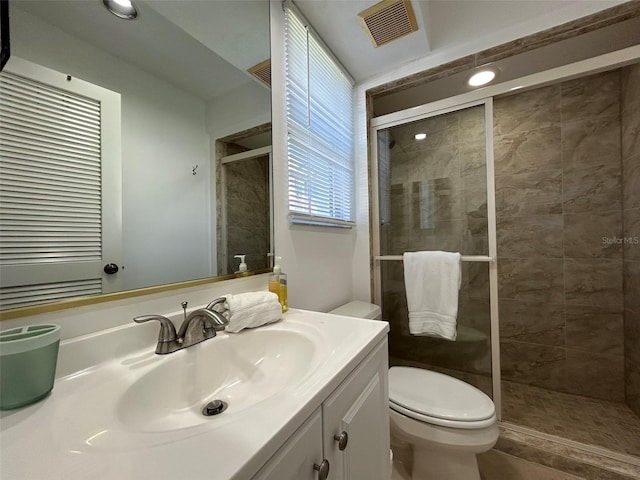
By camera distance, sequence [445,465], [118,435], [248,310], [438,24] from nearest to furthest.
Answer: [118,435] < [248,310] < [445,465] < [438,24]

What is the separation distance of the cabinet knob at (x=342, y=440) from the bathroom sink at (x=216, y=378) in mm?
139

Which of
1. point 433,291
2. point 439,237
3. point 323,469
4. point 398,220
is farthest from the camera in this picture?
point 398,220

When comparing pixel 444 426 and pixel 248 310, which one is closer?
pixel 248 310

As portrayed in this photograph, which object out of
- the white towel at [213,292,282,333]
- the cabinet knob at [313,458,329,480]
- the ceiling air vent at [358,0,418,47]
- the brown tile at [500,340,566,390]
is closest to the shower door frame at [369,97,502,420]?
the ceiling air vent at [358,0,418,47]

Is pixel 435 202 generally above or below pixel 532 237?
above

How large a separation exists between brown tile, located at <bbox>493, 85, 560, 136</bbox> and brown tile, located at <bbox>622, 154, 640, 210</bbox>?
1.58ft

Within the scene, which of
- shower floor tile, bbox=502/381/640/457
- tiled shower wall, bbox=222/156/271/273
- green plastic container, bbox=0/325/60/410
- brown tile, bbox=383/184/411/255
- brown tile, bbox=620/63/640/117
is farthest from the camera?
brown tile, bbox=383/184/411/255

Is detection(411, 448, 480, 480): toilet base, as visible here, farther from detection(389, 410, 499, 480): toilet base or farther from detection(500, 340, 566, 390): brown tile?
detection(500, 340, 566, 390): brown tile

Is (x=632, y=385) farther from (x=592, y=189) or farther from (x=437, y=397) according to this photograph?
(x=437, y=397)

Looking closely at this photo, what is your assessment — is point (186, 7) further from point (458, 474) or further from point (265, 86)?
point (458, 474)

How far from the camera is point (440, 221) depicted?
5.41 ft

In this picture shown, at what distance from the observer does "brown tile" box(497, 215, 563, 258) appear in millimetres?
1808

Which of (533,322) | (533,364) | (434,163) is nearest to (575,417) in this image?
(533,364)

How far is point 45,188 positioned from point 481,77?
1996 millimetres
